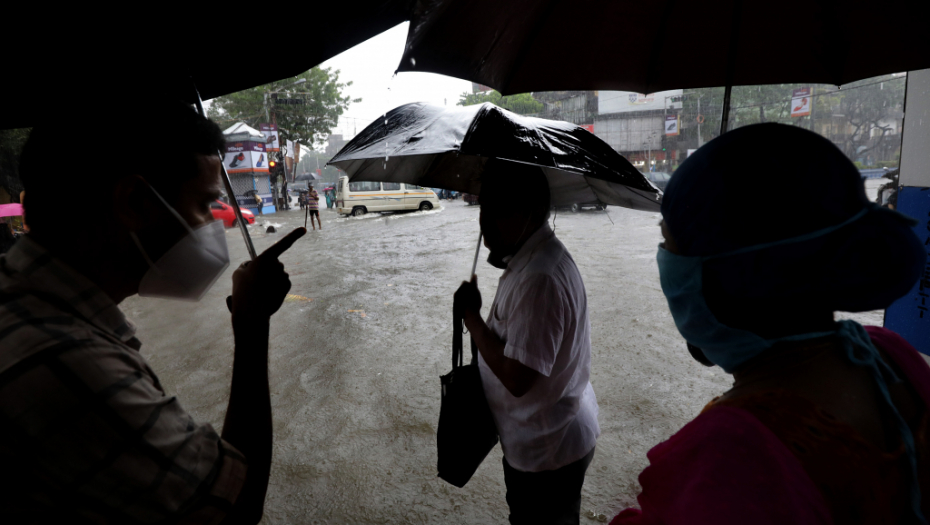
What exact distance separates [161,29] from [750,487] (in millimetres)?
1600

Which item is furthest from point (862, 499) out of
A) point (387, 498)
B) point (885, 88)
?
point (885, 88)

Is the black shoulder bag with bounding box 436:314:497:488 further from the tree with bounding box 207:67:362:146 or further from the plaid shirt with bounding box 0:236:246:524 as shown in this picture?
the tree with bounding box 207:67:362:146

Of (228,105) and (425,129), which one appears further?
(228,105)

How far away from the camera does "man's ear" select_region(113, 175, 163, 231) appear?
997 mm

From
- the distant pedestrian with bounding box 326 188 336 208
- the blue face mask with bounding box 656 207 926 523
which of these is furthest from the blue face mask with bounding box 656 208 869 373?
the distant pedestrian with bounding box 326 188 336 208

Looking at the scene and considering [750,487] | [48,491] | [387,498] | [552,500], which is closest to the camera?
[750,487]

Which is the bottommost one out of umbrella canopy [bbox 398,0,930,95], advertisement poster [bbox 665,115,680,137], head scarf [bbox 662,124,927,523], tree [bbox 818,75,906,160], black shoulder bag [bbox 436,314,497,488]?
black shoulder bag [bbox 436,314,497,488]

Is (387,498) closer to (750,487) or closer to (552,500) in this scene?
(552,500)

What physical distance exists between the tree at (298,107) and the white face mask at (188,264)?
27.0 meters

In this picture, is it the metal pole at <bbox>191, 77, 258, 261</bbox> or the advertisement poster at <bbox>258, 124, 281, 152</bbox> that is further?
the advertisement poster at <bbox>258, 124, 281, 152</bbox>

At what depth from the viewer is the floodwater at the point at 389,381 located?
2861 mm

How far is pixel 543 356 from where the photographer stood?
1.58 meters

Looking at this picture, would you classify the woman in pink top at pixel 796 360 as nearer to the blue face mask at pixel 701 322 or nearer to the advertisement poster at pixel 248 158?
the blue face mask at pixel 701 322

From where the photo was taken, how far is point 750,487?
26.4 inches
